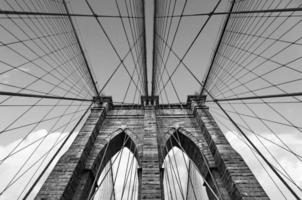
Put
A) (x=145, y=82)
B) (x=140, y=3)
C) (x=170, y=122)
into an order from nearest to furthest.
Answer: (x=140, y=3), (x=170, y=122), (x=145, y=82)

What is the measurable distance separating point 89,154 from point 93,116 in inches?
76.9

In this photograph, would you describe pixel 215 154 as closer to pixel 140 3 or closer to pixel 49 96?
pixel 49 96

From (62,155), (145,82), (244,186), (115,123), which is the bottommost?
(244,186)

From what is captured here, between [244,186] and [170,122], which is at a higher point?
[170,122]

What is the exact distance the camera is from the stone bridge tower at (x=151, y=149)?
15.7ft

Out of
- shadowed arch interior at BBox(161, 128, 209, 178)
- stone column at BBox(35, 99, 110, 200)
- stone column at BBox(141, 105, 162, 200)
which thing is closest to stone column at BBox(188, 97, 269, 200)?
shadowed arch interior at BBox(161, 128, 209, 178)

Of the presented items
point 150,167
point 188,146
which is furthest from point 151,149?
point 188,146

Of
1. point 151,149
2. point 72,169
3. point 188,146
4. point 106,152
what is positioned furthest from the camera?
point 188,146

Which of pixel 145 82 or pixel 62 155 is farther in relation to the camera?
pixel 145 82

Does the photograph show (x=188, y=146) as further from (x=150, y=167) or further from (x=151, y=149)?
(x=150, y=167)

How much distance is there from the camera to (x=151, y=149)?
20.0ft

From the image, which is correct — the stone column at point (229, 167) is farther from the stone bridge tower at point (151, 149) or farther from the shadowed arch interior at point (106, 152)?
the shadowed arch interior at point (106, 152)

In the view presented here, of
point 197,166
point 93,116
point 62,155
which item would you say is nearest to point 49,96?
point 62,155

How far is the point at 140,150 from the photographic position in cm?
687
